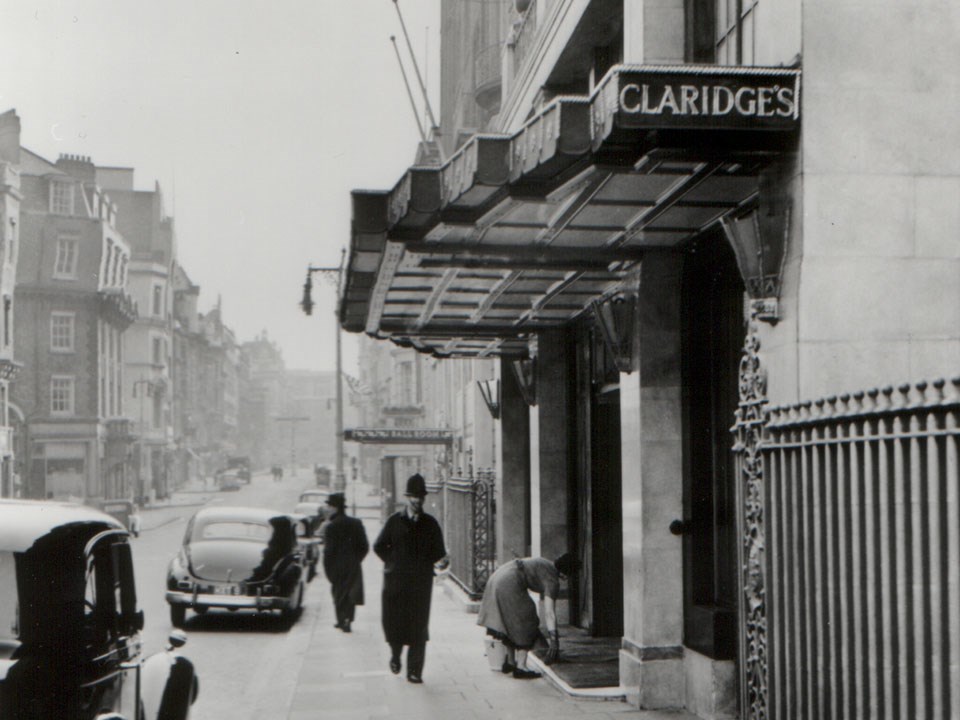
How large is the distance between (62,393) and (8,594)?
68.3 metres

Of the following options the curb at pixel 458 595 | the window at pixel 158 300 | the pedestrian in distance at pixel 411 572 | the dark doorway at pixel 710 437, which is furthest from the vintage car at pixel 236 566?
the window at pixel 158 300

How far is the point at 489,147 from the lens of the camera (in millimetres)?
7793

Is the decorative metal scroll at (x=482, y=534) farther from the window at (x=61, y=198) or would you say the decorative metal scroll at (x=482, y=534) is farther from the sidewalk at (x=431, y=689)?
the window at (x=61, y=198)

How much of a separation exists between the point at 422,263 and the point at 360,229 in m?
1.14

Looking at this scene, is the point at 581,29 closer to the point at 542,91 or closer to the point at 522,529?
the point at 542,91

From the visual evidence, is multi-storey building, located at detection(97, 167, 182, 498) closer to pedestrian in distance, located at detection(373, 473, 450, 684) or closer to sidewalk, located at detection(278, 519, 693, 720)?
sidewalk, located at detection(278, 519, 693, 720)

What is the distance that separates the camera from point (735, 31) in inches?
369

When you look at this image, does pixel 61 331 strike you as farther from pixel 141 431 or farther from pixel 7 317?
pixel 141 431

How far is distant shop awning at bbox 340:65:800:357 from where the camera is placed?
7.15m

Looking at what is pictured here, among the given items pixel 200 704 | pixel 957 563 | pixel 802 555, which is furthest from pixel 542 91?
pixel 957 563

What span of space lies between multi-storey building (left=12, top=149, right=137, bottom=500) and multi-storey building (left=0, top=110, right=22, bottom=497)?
10679mm

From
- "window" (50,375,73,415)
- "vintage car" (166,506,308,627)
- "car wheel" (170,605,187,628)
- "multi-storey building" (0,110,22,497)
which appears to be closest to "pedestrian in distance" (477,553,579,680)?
"vintage car" (166,506,308,627)

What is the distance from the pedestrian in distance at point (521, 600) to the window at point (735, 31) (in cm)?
485

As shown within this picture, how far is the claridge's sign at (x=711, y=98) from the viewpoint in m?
7.00
